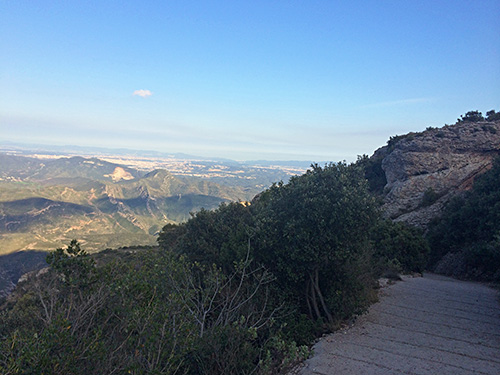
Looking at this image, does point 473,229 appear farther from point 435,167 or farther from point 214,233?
point 214,233

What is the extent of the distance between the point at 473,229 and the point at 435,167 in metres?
15.6

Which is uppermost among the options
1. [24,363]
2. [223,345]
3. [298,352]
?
[24,363]

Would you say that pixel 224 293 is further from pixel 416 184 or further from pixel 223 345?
pixel 416 184

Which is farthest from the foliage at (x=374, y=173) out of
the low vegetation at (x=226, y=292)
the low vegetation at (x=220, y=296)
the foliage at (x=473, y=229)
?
the low vegetation at (x=220, y=296)

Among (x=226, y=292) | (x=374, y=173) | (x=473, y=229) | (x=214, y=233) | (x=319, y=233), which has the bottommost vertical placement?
(x=226, y=292)

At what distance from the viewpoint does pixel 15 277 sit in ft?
333

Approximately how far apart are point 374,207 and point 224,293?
22.4 feet

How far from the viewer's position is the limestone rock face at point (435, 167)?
34.1m

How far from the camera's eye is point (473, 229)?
942 inches

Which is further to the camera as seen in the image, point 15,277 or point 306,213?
point 15,277

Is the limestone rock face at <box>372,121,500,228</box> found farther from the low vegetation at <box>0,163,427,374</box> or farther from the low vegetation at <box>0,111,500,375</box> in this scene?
the low vegetation at <box>0,163,427,374</box>

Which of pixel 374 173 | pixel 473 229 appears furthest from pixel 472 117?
pixel 473 229

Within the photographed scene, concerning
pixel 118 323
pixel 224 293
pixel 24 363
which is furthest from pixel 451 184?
pixel 24 363

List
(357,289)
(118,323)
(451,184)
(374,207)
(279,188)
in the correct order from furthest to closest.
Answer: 1. (451,184)
2. (279,188)
3. (357,289)
4. (374,207)
5. (118,323)
